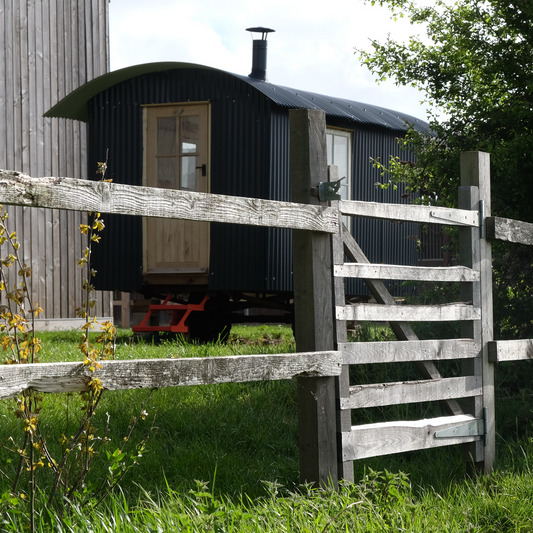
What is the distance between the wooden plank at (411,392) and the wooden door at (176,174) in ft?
19.2

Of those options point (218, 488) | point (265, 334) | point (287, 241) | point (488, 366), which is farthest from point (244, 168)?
point (218, 488)

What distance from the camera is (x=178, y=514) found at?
319 centimetres

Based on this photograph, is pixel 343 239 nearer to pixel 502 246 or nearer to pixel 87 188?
pixel 87 188

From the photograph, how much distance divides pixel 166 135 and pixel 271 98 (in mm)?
1773

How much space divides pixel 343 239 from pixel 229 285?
19.2 ft

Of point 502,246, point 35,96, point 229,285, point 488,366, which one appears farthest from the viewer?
point 35,96

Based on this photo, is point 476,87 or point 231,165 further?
point 231,165

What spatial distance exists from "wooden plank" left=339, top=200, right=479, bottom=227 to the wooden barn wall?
28.2 feet

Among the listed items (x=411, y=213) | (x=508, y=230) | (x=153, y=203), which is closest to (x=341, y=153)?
(x=508, y=230)

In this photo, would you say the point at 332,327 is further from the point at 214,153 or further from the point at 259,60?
the point at 259,60

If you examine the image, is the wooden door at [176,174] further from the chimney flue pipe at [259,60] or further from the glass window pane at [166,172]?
the chimney flue pipe at [259,60]

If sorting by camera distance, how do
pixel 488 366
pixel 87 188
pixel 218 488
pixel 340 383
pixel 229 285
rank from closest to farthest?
pixel 87 188 < pixel 340 383 < pixel 218 488 < pixel 488 366 < pixel 229 285

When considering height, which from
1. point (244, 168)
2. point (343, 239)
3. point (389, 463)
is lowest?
point (389, 463)

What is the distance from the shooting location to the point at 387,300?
4184mm
